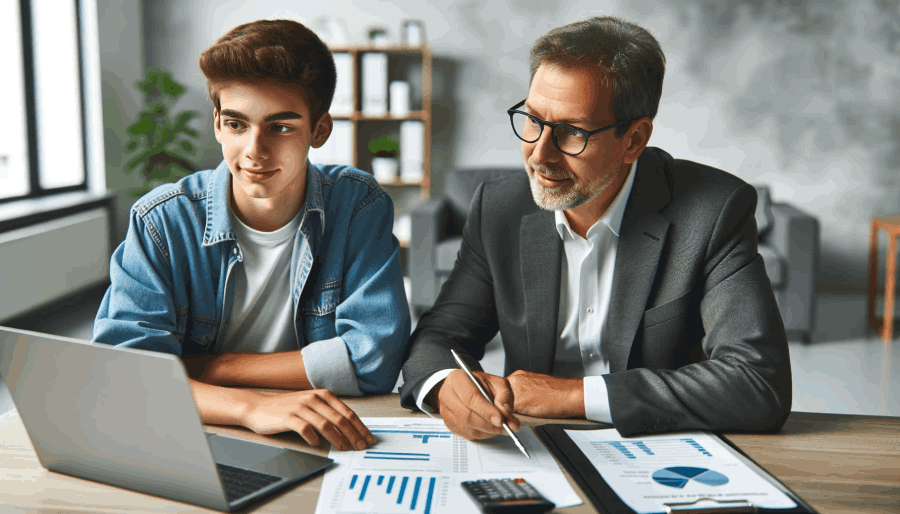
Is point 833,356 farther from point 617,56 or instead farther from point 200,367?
point 200,367

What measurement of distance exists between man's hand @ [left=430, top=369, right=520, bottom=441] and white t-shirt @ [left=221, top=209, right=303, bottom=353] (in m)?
0.42

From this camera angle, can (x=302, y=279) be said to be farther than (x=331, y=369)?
Yes

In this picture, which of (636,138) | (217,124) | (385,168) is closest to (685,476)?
(636,138)

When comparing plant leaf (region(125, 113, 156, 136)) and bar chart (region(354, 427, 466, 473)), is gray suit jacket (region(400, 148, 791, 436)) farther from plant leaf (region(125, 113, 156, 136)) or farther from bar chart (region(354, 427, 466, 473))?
plant leaf (region(125, 113, 156, 136))

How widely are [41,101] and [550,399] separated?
4.21 meters

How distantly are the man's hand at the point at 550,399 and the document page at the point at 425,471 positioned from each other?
0.09 meters

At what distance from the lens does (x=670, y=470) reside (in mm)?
819

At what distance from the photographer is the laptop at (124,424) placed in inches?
26.2

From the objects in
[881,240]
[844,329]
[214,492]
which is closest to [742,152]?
[881,240]

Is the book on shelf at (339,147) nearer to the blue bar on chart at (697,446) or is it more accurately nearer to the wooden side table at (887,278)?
the wooden side table at (887,278)

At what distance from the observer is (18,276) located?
135 inches

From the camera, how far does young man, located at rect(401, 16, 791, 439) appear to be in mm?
1017

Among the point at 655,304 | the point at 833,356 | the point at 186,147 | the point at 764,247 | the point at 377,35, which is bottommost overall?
the point at 833,356

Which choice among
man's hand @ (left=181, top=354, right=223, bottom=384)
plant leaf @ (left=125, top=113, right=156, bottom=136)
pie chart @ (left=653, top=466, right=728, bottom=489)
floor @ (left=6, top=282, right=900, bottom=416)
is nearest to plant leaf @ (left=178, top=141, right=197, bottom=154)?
plant leaf @ (left=125, top=113, right=156, bottom=136)
